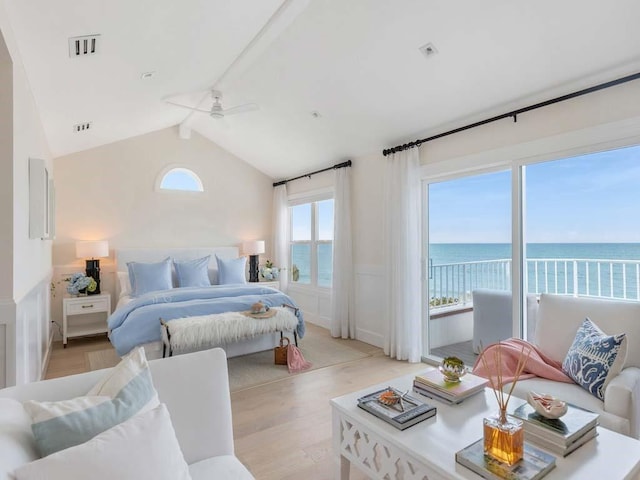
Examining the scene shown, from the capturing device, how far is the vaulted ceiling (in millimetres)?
2195

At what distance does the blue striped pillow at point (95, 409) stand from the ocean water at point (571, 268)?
121 inches

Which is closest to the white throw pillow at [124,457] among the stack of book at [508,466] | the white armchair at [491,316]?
the stack of book at [508,466]

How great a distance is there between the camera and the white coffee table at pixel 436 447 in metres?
1.29

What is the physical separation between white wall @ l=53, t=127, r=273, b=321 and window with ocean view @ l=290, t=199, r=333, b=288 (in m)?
0.69

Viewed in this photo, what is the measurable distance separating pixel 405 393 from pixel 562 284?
6.90 feet

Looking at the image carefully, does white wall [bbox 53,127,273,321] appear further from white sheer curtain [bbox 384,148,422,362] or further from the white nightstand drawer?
white sheer curtain [bbox 384,148,422,362]

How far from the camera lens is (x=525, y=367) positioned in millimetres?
2258

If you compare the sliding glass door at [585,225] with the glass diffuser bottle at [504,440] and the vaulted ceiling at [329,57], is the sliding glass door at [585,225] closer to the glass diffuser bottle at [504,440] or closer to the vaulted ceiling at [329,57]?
the vaulted ceiling at [329,57]

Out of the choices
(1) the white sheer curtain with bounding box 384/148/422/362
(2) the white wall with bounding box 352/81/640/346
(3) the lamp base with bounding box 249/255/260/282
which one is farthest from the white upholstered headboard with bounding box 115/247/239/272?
(1) the white sheer curtain with bounding box 384/148/422/362

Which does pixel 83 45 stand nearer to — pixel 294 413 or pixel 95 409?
pixel 95 409

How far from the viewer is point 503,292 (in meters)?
3.39

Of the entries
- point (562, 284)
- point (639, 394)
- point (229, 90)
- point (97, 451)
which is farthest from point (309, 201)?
point (97, 451)

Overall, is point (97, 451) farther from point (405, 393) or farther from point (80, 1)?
point (80, 1)

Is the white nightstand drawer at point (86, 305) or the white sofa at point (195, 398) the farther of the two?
the white nightstand drawer at point (86, 305)
